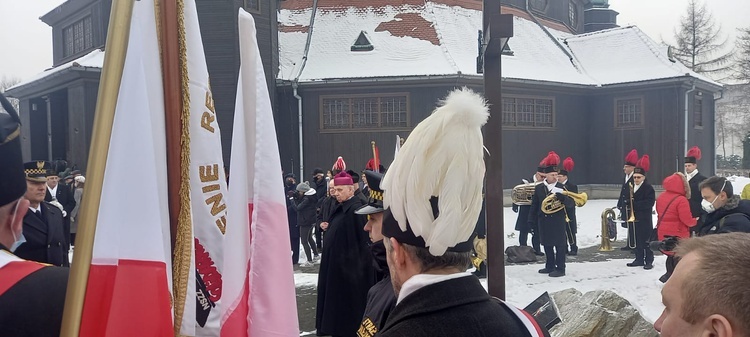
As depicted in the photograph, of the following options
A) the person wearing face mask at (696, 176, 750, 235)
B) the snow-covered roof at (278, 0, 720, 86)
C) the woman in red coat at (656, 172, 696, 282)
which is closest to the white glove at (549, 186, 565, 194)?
the woman in red coat at (656, 172, 696, 282)

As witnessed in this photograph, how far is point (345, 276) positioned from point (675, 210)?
5737 millimetres

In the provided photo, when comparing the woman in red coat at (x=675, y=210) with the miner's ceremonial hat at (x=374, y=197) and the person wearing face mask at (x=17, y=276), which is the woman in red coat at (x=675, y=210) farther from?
the person wearing face mask at (x=17, y=276)

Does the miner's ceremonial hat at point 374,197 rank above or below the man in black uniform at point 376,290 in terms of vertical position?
above

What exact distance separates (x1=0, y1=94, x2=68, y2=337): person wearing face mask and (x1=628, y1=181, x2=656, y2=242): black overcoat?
34.7ft

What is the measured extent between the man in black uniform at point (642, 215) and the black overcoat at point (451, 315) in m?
9.69

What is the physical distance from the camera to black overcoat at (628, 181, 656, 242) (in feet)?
34.2

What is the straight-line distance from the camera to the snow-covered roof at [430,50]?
1991 cm

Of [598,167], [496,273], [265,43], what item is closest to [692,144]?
[598,167]

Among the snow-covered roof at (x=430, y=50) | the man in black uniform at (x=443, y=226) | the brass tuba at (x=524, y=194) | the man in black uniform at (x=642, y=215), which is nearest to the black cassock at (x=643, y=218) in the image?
the man in black uniform at (x=642, y=215)

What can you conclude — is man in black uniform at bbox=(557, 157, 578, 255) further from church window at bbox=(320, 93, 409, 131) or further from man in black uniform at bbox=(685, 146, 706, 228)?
church window at bbox=(320, 93, 409, 131)

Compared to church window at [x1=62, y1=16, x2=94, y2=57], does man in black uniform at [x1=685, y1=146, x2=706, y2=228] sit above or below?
below

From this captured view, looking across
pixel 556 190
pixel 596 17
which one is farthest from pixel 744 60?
pixel 556 190

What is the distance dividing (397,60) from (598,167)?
32.2 ft

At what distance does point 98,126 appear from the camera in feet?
5.51
